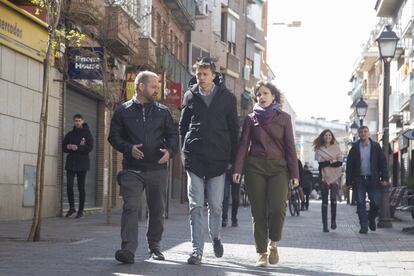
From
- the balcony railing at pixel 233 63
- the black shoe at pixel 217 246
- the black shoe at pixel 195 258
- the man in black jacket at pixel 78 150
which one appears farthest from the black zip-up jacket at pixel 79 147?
the balcony railing at pixel 233 63

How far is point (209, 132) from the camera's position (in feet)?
32.9

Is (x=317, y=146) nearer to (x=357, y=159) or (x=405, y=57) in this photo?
(x=357, y=159)

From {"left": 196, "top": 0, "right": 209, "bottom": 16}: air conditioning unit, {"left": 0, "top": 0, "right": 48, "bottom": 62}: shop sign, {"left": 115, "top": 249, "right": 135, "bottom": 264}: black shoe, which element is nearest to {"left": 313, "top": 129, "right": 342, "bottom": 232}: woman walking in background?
{"left": 0, "top": 0, "right": 48, "bottom": 62}: shop sign

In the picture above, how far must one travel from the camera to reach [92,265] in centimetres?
956

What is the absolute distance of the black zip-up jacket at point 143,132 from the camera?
993cm

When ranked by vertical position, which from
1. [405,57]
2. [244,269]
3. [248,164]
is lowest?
[244,269]

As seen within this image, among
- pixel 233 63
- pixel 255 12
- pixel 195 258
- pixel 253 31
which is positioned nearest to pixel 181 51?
pixel 233 63

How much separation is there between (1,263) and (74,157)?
9596mm

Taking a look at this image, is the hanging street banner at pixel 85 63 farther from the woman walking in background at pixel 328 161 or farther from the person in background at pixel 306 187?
the person in background at pixel 306 187

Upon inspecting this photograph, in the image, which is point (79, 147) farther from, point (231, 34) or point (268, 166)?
point (231, 34)

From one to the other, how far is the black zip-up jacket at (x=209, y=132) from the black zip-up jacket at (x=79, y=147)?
8.99 meters

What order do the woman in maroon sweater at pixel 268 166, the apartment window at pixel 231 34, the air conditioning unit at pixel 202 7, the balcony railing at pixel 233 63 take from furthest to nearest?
the apartment window at pixel 231 34 < the balcony railing at pixel 233 63 < the air conditioning unit at pixel 202 7 < the woman in maroon sweater at pixel 268 166

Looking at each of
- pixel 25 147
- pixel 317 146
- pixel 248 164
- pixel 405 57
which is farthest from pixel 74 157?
pixel 405 57

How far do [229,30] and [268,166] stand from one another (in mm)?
48290
